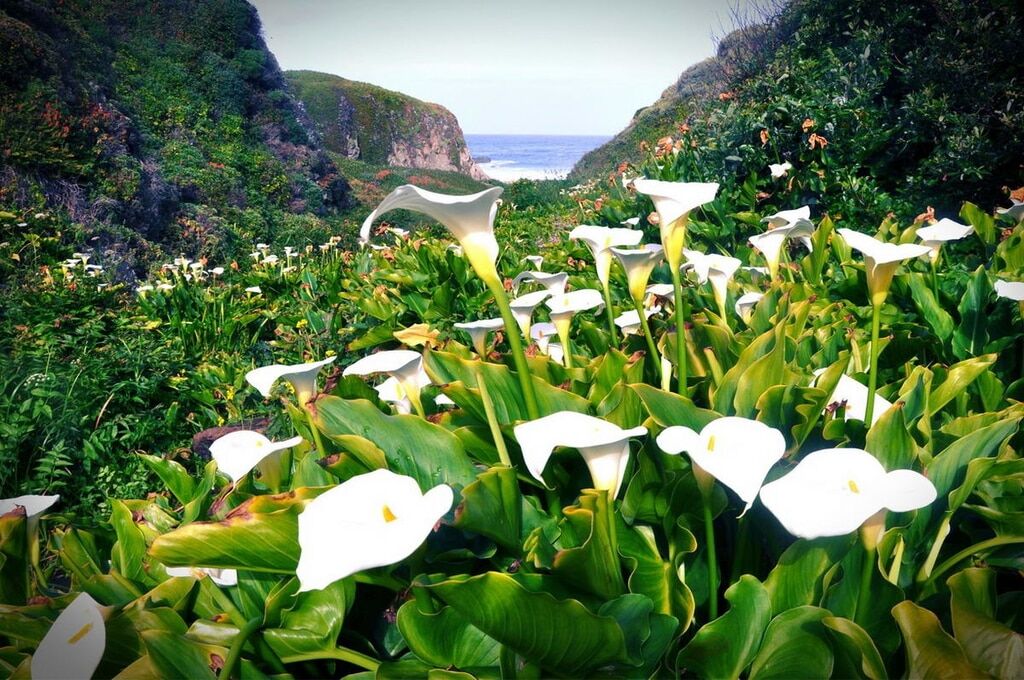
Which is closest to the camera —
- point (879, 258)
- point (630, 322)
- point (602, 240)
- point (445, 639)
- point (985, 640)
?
point (985, 640)

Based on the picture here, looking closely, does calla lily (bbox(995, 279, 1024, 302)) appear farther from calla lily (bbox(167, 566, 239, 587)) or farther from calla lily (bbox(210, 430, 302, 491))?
calla lily (bbox(167, 566, 239, 587))

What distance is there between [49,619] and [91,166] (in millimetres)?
11138

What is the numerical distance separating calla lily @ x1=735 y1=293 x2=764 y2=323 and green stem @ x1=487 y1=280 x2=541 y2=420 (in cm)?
82

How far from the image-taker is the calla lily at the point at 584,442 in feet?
2.55

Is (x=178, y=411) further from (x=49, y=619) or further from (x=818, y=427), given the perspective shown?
(x=818, y=427)

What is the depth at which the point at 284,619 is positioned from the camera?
84 centimetres

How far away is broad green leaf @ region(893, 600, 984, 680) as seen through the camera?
0.68m

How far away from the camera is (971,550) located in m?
0.83

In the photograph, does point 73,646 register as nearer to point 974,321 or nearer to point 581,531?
point 581,531

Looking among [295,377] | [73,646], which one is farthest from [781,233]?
[73,646]

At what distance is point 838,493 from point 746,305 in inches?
40.0

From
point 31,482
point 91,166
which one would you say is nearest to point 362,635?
point 31,482

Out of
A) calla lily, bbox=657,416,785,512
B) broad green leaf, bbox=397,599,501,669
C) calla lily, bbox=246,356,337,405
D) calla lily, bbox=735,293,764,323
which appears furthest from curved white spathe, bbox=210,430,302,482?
calla lily, bbox=735,293,764,323

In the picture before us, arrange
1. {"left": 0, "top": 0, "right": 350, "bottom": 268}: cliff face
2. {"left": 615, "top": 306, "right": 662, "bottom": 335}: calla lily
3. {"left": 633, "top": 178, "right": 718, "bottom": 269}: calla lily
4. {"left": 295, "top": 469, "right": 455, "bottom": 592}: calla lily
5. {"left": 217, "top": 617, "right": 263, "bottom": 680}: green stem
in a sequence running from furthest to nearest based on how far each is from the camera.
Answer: {"left": 0, "top": 0, "right": 350, "bottom": 268}: cliff face < {"left": 615, "top": 306, "right": 662, "bottom": 335}: calla lily < {"left": 633, "top": 178, "right": 718, "bottom": 269}: calla lily < {"left": 217, "top": 617, "right": 263, "bottom": 680}: green stem < {"left": 295, "top": 469, "right": 455, "bottom": 592}: calla lily
